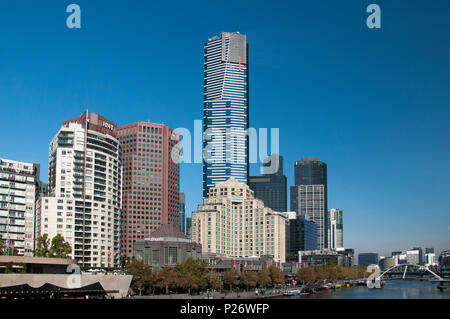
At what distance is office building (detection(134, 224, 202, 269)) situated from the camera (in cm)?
14712

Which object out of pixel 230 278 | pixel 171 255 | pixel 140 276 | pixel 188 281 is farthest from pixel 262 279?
pixel 140 276

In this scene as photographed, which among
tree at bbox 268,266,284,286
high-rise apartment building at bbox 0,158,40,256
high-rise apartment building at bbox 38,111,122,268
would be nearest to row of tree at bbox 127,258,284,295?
tree at bbox 268,266,284,286

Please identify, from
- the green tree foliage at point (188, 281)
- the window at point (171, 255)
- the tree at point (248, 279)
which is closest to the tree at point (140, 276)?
the green tree foliage at point (188, 281)

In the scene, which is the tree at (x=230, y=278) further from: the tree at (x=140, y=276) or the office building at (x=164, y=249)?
the tree at (x=140, y=276)

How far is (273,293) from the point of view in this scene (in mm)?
145375

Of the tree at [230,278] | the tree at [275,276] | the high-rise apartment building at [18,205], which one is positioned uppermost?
the high-rise apartment building at [18,205]

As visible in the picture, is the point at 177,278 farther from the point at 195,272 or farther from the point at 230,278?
the point at 230,278

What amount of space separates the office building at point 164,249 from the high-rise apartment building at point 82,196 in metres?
14.8

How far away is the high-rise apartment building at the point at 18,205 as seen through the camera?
487 feet

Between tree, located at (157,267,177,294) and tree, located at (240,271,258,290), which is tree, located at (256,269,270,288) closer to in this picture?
tree, located at (240,271,258,290)

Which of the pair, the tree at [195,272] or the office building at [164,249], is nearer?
the tree at [195,272]

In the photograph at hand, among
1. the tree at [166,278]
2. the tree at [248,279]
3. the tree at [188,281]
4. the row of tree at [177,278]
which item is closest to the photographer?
the row of tree at [177,278]

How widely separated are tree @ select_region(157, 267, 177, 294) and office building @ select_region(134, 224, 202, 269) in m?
22.1

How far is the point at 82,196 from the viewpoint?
505ft
